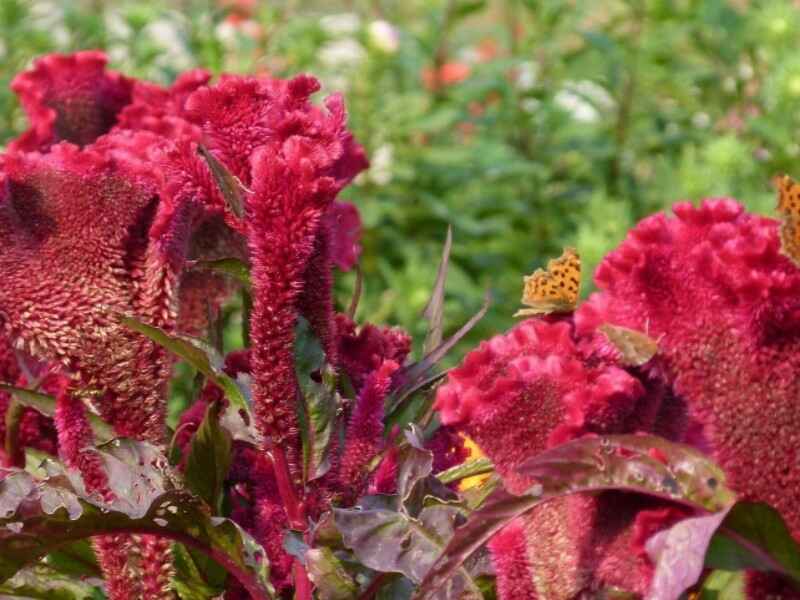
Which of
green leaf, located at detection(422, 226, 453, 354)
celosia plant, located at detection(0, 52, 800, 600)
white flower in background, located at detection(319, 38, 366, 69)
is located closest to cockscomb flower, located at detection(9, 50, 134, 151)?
celosia plant, located at detection(0, 52, 800, 600)

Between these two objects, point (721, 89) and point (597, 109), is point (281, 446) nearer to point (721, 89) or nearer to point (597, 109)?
point (597, 109)

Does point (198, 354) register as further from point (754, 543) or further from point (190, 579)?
point (754, 543)

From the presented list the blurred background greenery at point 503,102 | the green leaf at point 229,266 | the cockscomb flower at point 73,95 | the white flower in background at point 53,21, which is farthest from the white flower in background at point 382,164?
the green leaf at point 229,266

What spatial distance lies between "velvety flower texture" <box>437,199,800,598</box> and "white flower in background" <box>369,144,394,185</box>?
289cm

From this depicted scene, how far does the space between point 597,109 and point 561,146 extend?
138 mm

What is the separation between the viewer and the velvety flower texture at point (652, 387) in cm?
112

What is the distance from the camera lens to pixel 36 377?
1.58m

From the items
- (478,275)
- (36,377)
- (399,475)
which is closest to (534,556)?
(399,475)

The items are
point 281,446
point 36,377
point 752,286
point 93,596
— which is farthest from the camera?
point 36,377

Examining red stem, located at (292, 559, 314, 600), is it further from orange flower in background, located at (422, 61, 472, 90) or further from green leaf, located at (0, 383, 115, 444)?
orange flower in background, located at (422, 61, 472, 90)

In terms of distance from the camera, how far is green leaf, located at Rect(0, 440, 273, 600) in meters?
1.22

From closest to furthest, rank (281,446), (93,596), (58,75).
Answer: (281,446)
(93,596)
(58,75)

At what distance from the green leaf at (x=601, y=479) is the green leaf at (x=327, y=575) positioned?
167 mm

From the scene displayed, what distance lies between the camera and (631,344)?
3.72 ft
